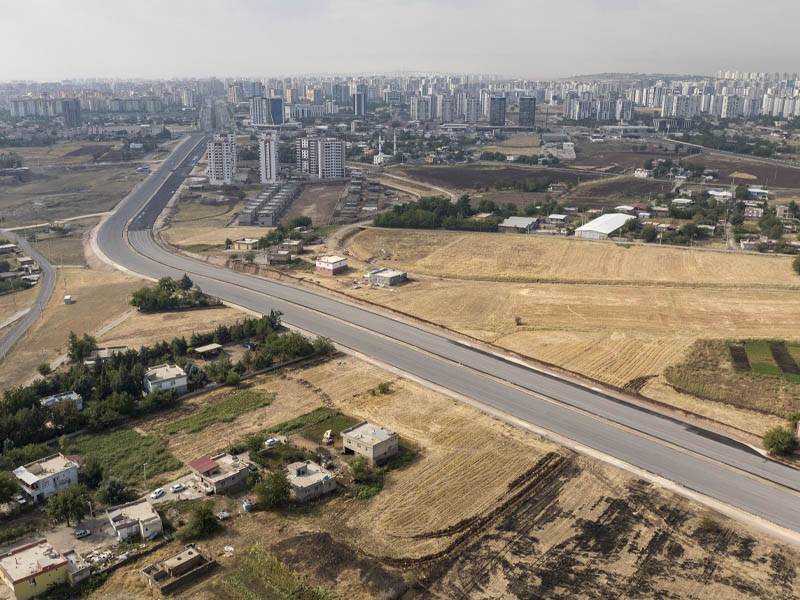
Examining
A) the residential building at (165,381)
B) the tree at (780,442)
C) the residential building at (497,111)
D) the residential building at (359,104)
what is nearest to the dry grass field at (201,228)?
the residential building at (165,381)

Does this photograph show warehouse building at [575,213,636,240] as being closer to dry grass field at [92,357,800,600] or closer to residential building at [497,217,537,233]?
residential building at [497,217,537,233]

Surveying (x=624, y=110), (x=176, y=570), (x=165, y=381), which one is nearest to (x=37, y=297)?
(x=165, y=381)

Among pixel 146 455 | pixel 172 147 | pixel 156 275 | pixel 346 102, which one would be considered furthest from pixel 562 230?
pixel 346 102

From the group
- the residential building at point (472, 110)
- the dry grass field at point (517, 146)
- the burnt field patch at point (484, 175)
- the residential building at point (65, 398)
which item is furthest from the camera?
the residential building at point (472, 110)

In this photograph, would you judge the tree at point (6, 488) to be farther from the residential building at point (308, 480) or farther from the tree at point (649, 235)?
the tree at point (649, 235)

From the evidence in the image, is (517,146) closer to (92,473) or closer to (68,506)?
(92,473)

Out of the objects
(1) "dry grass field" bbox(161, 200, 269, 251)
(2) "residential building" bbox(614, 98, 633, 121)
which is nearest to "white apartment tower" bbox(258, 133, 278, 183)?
(1) "dry grass field" bbox(161, 200, 269, 251)

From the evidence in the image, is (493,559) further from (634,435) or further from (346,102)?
(346,102)
